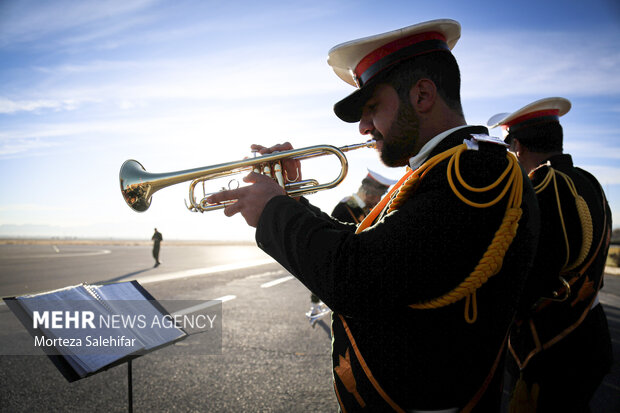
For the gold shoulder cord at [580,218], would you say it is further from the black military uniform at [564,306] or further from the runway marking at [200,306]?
the runway marking at [200,306]

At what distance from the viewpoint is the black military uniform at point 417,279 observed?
1073 millimetres

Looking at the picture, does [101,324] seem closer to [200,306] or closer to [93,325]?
[93,325]

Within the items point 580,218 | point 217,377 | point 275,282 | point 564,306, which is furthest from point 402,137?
point 275,282

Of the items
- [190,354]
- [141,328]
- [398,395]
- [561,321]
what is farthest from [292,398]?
[398,395]

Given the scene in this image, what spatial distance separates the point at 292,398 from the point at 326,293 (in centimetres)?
308

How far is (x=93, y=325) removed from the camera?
1.88 meters

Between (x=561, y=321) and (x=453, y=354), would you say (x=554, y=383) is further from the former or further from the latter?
(x=453, y=354)

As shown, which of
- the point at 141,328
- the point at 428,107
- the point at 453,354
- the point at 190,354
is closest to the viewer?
the point at 453,354

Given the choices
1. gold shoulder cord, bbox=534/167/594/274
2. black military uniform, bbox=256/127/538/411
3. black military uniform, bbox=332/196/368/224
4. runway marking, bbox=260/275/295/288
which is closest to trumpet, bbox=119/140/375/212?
black military uniform, bbox=256/127/538/411

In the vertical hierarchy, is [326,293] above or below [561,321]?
above

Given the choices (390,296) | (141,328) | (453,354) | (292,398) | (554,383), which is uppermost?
(390,296)

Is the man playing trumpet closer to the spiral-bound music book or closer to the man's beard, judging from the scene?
the man's beard

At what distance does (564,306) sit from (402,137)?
1889mm

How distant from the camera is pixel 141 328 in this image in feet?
6.75
